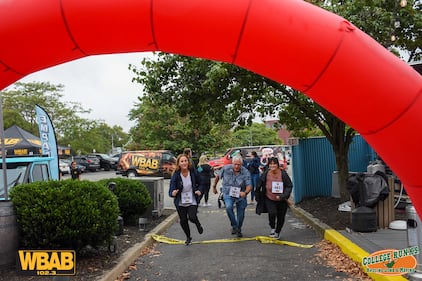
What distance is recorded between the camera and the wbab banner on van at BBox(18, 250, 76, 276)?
399 centimetres

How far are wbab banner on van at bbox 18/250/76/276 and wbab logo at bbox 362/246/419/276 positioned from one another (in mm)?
3083

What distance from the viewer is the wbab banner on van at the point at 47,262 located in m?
3.99

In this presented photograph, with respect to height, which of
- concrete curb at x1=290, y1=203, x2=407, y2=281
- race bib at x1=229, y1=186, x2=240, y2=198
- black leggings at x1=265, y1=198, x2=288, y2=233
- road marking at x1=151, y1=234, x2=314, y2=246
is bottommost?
road marking at x1=151, y1=234, x2=314, y2=246

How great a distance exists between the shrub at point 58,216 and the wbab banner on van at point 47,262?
2012 mm

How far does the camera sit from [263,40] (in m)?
3.37

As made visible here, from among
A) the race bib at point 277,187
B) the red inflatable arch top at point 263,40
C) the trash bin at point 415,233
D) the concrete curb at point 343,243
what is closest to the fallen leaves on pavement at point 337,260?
the concrete curb at point 343,243

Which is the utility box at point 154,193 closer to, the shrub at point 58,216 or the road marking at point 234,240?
the road marking at point 234,240

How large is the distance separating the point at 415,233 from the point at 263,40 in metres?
3.52

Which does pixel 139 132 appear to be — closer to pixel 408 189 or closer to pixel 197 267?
pixel 197 267

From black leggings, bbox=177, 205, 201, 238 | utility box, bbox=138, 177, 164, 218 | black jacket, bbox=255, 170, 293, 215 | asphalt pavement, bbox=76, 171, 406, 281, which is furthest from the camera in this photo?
Result: utility box, bbox=138, 177, 164, 218

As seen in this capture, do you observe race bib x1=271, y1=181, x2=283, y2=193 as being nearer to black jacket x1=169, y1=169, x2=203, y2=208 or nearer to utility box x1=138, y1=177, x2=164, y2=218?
black jacket x1=169, y1=169, x2=203, y2=208

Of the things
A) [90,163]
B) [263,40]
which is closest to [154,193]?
[263,40]

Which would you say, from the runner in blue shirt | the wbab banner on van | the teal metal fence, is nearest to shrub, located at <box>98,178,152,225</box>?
the runner in blue shirt

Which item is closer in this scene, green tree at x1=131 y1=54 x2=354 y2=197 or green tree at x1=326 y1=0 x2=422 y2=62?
green tree at x1=326 y1=0 x2=422 y2=62
